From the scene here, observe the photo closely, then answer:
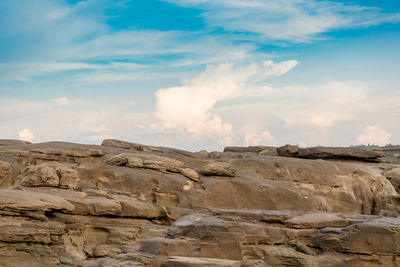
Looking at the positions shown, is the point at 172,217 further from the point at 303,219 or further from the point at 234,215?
the point at 303,219

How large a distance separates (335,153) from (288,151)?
342cm

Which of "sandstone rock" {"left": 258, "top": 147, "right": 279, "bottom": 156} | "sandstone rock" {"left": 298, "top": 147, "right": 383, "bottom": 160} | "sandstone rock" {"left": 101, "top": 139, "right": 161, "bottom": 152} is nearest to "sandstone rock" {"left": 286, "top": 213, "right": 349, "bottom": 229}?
"sandstone rock" {"left": 101, "top": 139, "right": 161, "bottom": 152}

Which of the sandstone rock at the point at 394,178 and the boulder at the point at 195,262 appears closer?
the boulder at the point at 195,262

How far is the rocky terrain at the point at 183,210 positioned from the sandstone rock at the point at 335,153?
12.4 feet

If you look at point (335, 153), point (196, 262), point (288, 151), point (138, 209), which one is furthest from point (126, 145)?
point (196, 262)

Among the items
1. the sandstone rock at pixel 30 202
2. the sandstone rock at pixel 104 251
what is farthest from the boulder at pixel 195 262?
the sandstone rock at pixel 30 202

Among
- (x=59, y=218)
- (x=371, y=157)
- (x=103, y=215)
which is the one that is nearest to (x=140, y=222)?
(x=103, y=215)

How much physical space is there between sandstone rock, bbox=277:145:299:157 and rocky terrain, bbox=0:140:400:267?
4095 mm

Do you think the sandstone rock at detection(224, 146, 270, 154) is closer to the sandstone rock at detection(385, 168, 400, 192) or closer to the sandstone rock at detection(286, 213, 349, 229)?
the sandstone rock at detection(385, 168, 400, 192)

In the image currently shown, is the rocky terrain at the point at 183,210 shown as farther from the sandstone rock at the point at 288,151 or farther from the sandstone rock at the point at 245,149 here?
the sandstone rock at the point at 245,149

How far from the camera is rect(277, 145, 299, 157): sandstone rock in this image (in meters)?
33.8

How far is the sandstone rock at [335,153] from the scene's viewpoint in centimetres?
3409

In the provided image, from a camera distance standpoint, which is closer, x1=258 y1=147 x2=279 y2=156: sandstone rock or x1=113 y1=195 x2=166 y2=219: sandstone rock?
x1=113 y1=195 x2=166 y2=219: sandstone rock

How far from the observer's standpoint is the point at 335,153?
34.1 meters
